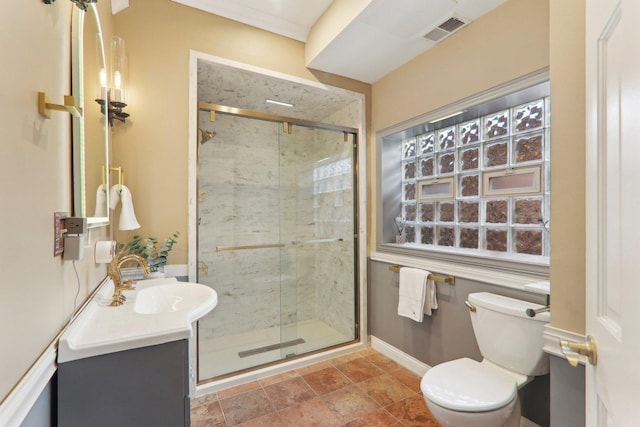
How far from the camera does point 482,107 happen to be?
6.36ft

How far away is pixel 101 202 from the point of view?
1.44 m

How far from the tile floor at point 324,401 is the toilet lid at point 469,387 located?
1.59 ft

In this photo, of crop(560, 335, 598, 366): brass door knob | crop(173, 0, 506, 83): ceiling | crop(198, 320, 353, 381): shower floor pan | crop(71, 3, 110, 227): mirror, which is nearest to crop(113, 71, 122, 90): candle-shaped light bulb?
crop(71, 3, 110, 227): mirror

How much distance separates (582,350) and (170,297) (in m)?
1.65

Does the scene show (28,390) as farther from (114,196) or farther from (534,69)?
(534,69)

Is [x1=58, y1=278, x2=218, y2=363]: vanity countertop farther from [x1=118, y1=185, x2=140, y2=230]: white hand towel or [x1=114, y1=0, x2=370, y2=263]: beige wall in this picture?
[x1=114, y1=0, x2=370, y2=263]: beige wall

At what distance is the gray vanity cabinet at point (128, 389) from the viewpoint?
85cm

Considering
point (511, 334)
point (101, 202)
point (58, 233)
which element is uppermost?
point (101, 202)

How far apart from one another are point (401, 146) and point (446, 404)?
2.09 meters

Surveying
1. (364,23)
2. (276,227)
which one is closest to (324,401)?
(276,227)

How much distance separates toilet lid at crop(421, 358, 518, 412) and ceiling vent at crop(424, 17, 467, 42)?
2.05m

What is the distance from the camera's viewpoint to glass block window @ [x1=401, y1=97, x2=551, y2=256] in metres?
1.83

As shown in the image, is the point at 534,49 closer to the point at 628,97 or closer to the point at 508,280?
the point at 508,280

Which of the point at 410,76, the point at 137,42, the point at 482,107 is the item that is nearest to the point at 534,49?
the point at 482,107
